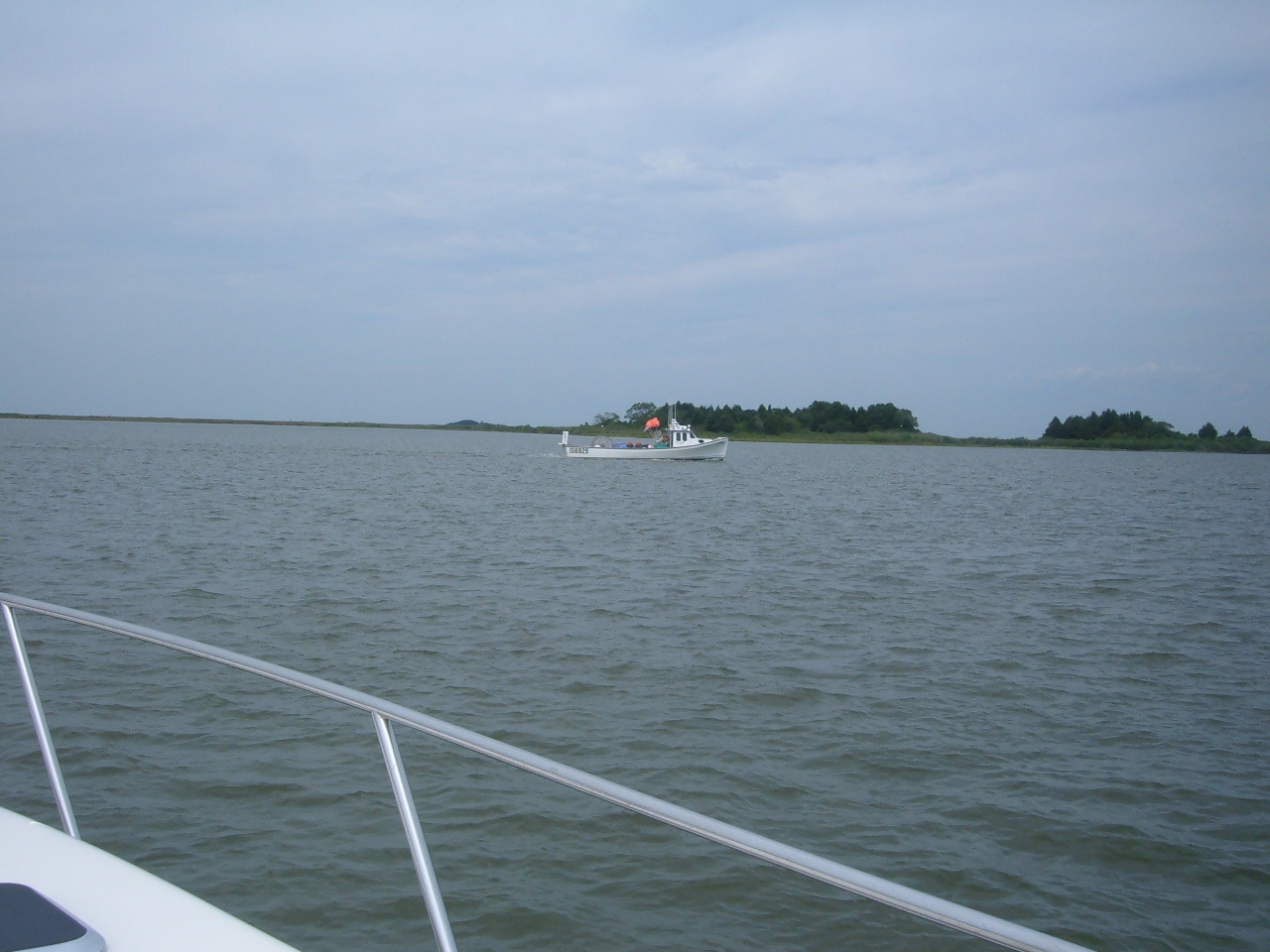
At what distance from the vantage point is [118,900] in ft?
6.48

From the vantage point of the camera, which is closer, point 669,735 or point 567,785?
point 567,785

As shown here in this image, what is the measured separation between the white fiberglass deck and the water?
10.4 ft

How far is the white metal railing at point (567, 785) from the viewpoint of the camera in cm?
131

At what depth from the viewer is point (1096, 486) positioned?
49562 mm

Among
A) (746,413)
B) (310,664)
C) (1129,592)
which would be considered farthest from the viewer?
(746,413)

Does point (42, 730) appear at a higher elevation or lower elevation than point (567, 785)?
lower

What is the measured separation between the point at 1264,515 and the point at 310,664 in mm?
35859

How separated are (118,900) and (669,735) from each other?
20.8ft

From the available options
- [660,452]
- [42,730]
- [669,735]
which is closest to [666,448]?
[660,452]

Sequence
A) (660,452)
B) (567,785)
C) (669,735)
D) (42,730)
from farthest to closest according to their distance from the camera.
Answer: (660,452)
(669,735)
(42,730)
(567,785)

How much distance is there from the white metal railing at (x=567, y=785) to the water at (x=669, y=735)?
3.04m

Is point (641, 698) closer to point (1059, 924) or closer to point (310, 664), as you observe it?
point (310, 664)

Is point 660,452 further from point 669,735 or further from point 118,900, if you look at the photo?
point 118,900

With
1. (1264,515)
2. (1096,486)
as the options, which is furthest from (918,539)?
(1096,486)
